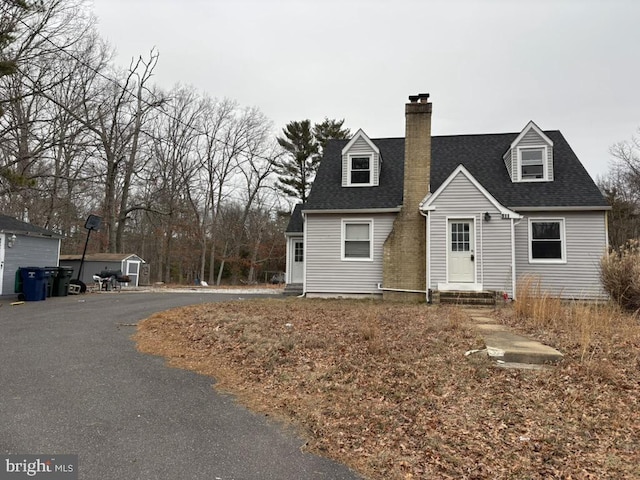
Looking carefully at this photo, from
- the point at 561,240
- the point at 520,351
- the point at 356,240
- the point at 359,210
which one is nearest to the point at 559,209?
the point at 561,240

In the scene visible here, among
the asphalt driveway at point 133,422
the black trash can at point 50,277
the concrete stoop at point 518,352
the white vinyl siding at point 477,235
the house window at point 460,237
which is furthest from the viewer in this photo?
the black trash can at point 50,277

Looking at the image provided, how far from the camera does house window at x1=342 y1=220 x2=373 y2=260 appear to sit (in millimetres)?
13422

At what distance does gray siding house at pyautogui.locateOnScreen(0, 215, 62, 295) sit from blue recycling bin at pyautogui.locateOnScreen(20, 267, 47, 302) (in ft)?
2.72

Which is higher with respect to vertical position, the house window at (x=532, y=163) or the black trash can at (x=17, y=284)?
the house window at (x=532, y=163)

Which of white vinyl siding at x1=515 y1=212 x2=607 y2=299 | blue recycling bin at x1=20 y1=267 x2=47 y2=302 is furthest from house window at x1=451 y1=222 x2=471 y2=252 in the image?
blue recycling bin at x1=20 y1=267 x2=47 y2=302

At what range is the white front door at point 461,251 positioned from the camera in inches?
470

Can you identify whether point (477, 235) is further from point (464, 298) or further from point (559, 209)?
point (559, 209)

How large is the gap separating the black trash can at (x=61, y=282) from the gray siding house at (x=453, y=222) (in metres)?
8.95

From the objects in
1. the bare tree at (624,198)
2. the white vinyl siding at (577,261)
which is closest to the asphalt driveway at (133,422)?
the white vinyl siding at (577,261)

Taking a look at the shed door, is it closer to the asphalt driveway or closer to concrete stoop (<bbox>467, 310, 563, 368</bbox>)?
the asphalt driveway

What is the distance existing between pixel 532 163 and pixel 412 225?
5.05 m

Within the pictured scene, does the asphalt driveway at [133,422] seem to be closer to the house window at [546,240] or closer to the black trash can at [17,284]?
the black trash can at [17,284]

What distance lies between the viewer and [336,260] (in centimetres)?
1352

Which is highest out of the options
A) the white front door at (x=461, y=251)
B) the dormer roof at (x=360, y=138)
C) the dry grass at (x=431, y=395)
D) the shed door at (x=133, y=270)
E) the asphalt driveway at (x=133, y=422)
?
the dormer roof at (x=360, y=138)
